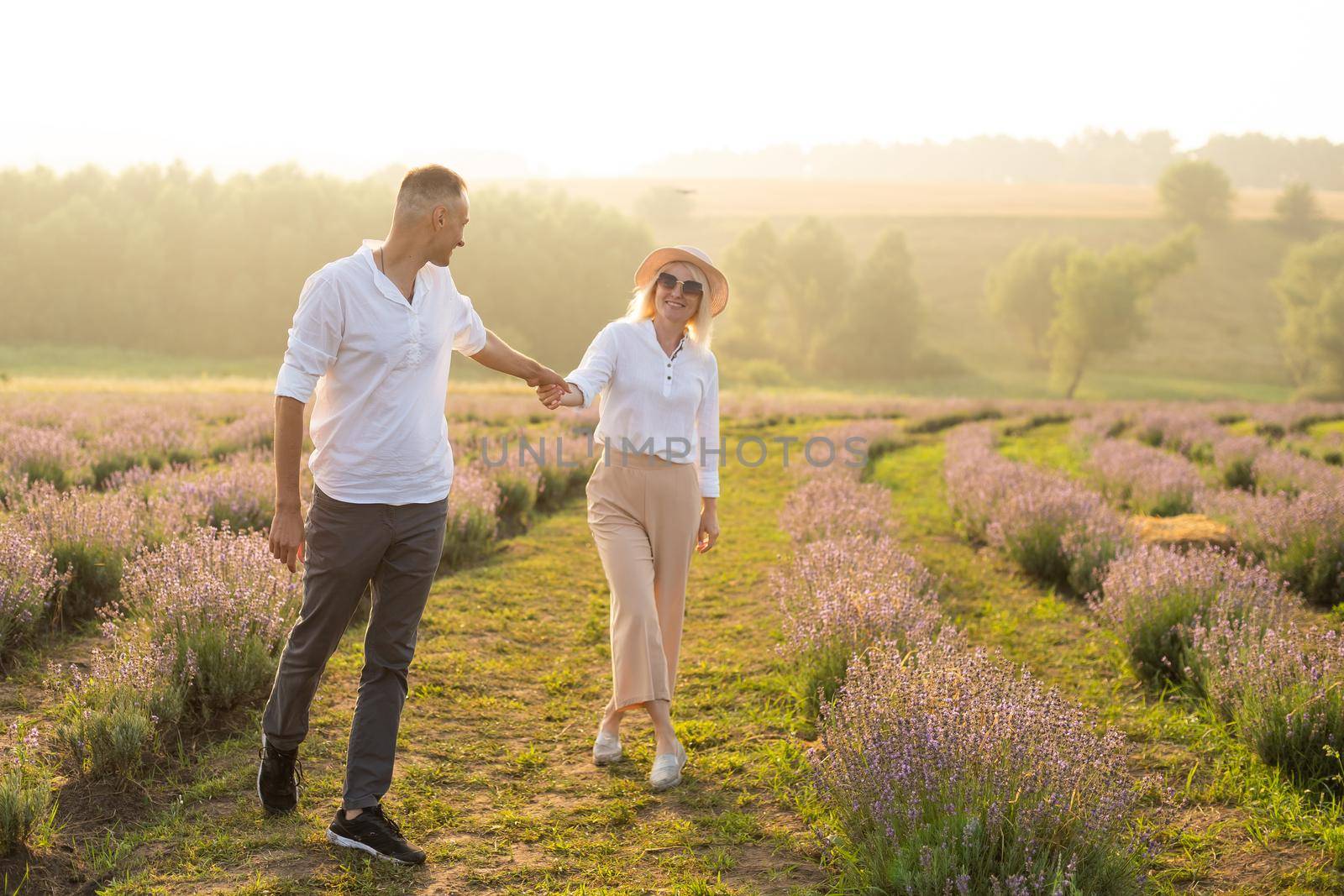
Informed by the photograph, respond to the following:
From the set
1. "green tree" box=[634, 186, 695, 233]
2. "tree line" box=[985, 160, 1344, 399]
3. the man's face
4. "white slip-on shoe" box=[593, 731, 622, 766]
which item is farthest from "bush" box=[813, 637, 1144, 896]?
"green tree" box=[634, 186, 695, 233]

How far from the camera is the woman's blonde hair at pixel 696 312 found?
4395 millimetres

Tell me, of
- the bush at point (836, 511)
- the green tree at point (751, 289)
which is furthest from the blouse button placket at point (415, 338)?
the green tree at point (751, 289)

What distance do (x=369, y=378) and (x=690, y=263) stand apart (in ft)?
5.74

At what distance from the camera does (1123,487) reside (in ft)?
36.8

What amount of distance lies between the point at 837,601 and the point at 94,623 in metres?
4.10

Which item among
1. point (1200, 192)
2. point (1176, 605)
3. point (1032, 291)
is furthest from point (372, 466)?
point (1200, 192)

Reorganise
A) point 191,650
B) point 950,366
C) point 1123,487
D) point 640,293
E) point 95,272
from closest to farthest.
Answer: point 191,650 → point 640,293 → point 1123,487 → point 95,272 → point 950,366

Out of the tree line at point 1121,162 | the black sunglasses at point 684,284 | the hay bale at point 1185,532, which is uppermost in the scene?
the tree line at point 1121,162

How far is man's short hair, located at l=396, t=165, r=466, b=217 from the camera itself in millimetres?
3164

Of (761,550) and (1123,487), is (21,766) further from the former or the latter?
(1123,487)

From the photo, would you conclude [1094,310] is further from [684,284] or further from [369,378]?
[369,378]

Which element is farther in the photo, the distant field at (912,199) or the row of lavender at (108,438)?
the distant field at (912,199)

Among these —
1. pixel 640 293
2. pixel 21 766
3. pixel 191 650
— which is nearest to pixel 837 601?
pixel 640 293

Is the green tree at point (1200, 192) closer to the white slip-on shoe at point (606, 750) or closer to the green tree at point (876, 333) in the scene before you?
the green tree at point (876, 333)
